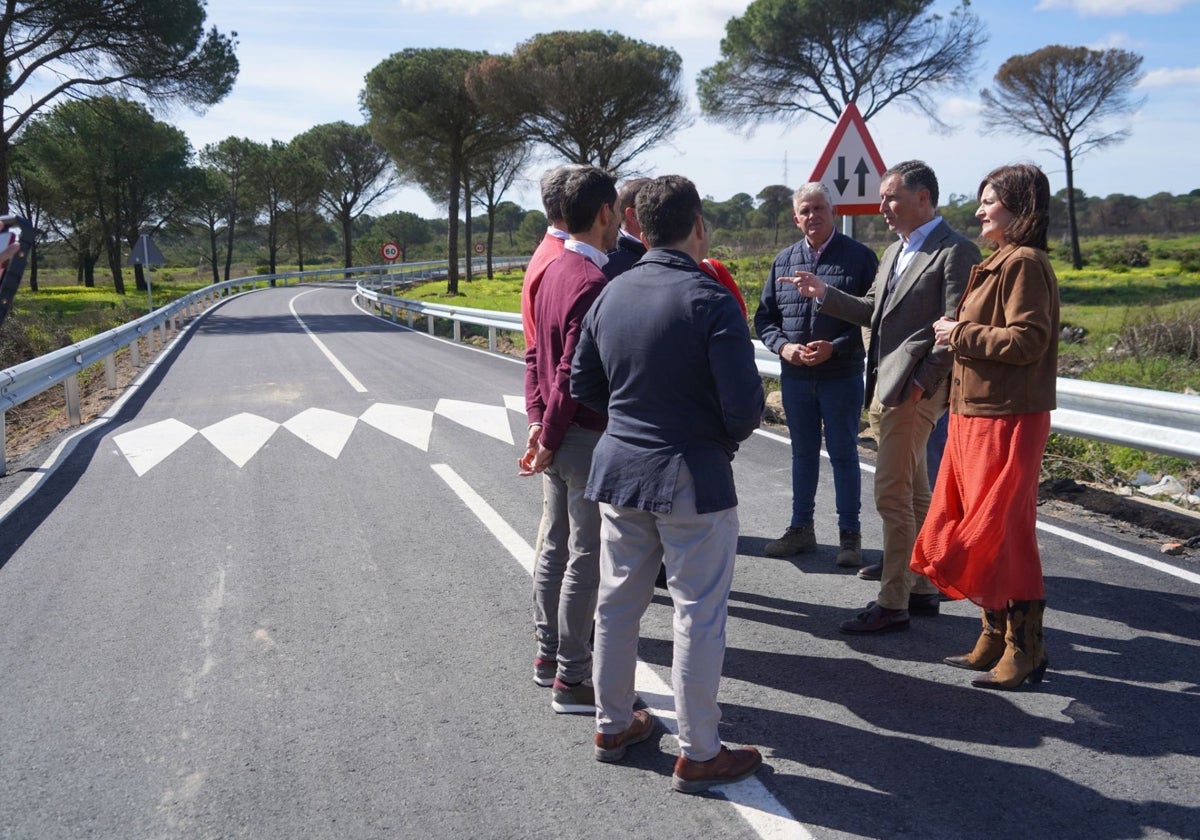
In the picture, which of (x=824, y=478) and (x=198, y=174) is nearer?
(x=824, y=478)

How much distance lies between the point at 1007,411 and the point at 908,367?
0.72 metres

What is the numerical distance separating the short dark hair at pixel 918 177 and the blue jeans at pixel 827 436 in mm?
1289

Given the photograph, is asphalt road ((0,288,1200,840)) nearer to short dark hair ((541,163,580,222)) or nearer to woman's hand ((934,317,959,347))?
woman's hand ((934,317,959,347))

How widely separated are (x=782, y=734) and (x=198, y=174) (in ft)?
208

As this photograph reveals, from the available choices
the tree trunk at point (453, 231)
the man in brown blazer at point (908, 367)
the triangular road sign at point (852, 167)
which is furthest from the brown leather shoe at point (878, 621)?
the tree trunk at point (453, 231)

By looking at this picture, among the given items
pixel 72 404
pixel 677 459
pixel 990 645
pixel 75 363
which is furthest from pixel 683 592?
pixel 75 363

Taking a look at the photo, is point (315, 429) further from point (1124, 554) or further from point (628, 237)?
point (1124, 554)

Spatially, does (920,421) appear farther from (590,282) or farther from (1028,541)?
(590,282)

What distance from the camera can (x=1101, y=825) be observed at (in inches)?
114

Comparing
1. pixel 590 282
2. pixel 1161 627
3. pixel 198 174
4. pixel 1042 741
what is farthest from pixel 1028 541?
pixel 198 174

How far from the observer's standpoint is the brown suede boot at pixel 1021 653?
3.86 m

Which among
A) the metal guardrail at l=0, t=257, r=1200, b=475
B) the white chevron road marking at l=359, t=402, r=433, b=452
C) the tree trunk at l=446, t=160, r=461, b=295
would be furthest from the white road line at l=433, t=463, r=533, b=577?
the tree trunk at l=446, t=160, r=461, b=295

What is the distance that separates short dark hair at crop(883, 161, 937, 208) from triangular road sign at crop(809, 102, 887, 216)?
334 centimetres

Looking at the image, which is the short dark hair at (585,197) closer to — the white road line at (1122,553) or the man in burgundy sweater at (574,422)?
the man in burgundy sweater at (574,422)
